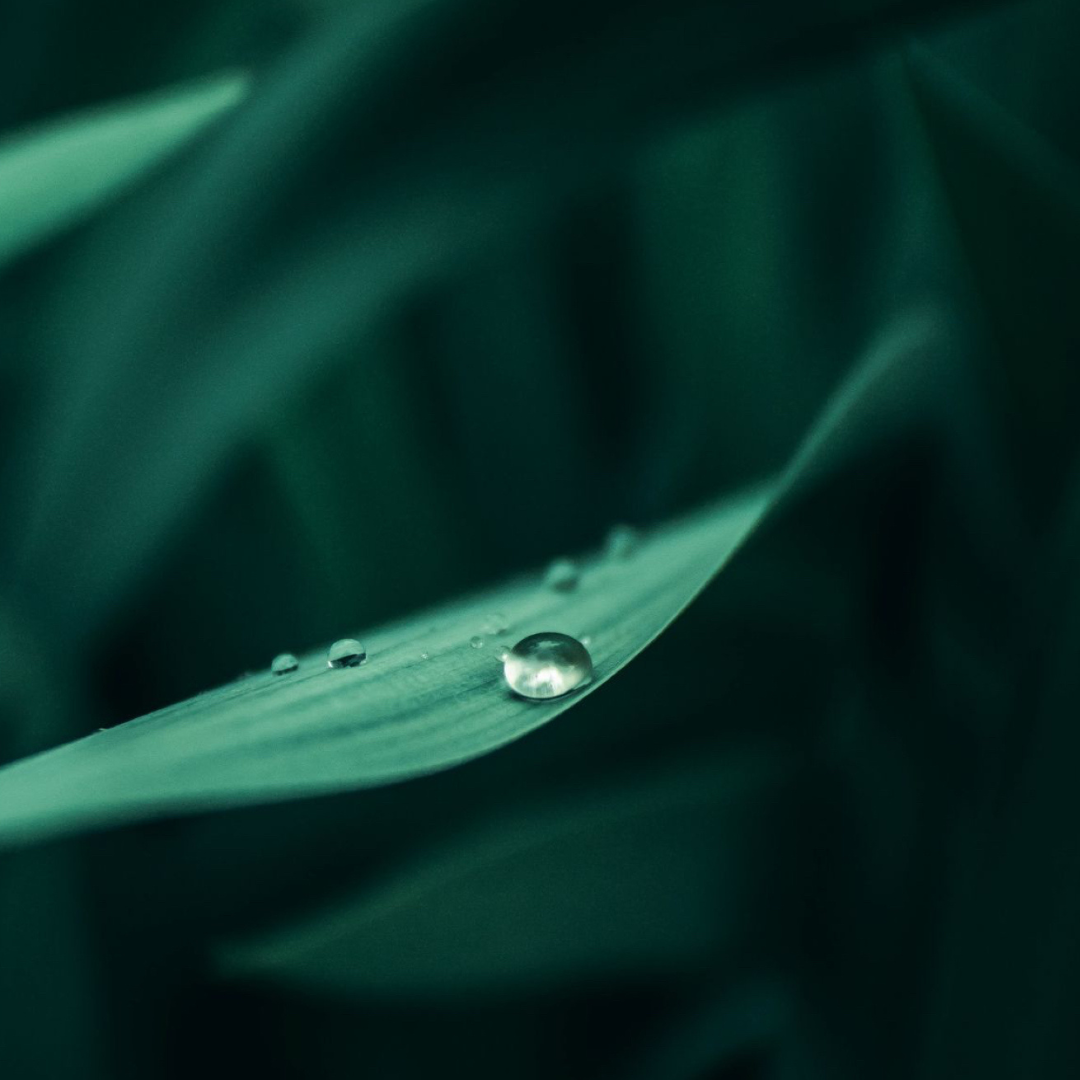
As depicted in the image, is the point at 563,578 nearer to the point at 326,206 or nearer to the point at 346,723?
the point at 346,723

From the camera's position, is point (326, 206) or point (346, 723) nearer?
point (346, 723)

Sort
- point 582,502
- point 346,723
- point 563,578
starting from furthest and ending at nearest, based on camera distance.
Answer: point 582,502 < point 563,578 < point 346,723

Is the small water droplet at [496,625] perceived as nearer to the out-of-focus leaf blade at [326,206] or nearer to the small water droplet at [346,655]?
the small water droplet at [346,655]

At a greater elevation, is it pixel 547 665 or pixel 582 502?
pixel 582 502

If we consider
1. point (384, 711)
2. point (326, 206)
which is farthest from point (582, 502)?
point (384, 711)

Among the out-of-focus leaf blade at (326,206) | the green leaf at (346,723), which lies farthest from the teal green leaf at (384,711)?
the out-of-focus leaf blade at (326,206)

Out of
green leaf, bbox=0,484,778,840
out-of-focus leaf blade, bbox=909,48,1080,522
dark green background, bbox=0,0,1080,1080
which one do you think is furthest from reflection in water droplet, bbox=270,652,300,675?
out-of-focus leaf blade, bbox=909,48,1080,522
